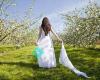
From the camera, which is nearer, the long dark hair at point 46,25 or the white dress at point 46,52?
the long dark hair at point 46,25

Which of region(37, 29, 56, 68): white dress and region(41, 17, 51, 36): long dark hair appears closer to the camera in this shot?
region(41, 17, 51, 36): long dark hair

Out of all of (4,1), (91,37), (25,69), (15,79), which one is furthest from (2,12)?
(15,79)

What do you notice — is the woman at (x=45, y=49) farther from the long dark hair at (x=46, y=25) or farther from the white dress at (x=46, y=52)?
the long dark hair at (x=46, y=25)

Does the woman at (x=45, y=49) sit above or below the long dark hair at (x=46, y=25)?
below

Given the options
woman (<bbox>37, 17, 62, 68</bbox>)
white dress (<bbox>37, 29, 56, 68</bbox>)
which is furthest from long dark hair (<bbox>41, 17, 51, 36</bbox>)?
white dress (<bbox>37, 29, 56, 68</bbox>)

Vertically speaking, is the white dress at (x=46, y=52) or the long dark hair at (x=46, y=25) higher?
the long dark hair at (x=46, y=25)

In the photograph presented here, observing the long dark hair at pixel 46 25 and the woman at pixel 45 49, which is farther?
the woman at pixel 45 49

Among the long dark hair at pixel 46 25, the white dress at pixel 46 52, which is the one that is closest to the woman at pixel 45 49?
the white dress at pixel 46 52

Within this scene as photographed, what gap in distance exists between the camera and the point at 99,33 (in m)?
26.9

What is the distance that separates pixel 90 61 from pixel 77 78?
265 inches

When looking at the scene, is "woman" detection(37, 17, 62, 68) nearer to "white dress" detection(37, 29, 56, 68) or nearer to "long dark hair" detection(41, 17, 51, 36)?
"white dress" detection(37, 29, 56, 68)

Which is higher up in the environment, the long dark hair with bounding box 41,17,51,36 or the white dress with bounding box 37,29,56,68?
the long dark hair with bounding box 41,17,51,36

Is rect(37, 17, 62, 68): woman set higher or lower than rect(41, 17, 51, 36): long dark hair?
lower

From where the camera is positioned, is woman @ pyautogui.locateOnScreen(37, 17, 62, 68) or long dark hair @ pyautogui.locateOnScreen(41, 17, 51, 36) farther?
woman @ pyautogui.locateOnScreen(37, 17, 62, 68)
